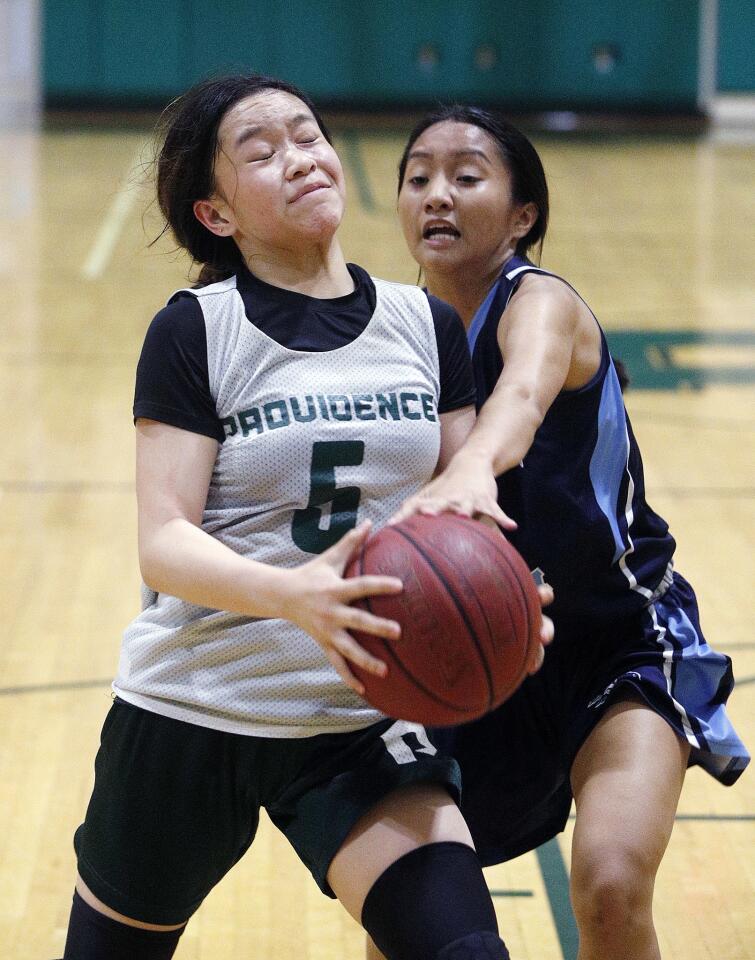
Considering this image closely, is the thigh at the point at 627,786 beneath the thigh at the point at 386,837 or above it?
beneath

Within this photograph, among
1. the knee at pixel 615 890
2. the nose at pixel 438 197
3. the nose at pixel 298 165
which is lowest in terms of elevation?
the knee at pixel 615 890

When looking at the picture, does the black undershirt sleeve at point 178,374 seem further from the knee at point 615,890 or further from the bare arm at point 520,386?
the knee at point 615,890

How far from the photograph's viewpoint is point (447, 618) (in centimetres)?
180

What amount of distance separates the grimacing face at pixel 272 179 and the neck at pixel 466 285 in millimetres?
558

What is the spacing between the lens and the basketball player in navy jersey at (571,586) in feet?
7.36

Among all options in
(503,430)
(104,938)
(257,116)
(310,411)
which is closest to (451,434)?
(503,430)

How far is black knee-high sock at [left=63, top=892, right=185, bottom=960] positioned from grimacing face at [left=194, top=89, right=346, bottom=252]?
3.20 ft

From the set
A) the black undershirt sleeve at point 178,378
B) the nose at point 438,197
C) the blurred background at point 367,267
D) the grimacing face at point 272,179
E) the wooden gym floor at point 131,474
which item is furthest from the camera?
the blurred background at point 367,267

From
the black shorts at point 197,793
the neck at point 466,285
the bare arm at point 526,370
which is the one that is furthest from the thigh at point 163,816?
the neck at point 466,285

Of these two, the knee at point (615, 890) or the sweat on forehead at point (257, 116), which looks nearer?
the sweat on forehead at point (257, 116)

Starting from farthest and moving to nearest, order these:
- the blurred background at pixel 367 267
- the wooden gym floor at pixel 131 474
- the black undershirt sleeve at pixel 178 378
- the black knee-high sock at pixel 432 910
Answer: the blurred background at pixel 367 267 < the wooden gym floor at pixel 131 474 < the black undershirt sleeve at pixel 178 378 < the black knee-high sock at pixel 432 910

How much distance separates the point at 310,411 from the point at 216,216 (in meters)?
0.36

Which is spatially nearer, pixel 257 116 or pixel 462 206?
pixel 257 116

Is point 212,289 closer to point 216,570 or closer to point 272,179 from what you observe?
point 272,179
